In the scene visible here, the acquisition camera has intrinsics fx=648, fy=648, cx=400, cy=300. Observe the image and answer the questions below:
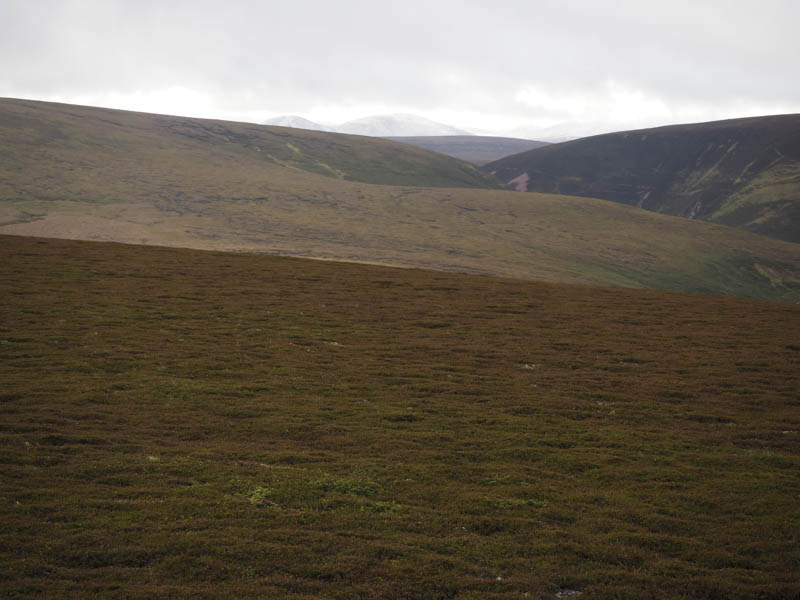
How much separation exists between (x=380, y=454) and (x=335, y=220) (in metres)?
109

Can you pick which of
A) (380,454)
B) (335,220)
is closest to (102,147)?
(335,220)

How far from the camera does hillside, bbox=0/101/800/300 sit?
97438 mm

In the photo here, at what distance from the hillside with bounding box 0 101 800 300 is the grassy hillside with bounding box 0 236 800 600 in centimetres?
5966

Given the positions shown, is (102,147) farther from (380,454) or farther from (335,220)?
(380,454)

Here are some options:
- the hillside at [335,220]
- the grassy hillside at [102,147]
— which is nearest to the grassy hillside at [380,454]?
the hillside at [335,220]

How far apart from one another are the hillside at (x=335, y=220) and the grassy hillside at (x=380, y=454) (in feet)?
196

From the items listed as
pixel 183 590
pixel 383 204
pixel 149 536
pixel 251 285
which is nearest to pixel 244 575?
pixel 183 590

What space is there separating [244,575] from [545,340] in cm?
2079

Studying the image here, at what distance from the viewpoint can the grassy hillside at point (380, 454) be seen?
9.34 metres

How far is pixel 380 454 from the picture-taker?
14305 mm

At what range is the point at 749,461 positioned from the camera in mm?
14836

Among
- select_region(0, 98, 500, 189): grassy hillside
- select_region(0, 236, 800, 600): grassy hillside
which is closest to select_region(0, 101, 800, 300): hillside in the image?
select_region(0, 98, 500, 189): grassy hillside

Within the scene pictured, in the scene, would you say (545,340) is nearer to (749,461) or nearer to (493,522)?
(749,461)

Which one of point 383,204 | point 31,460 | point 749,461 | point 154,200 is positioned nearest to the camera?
point 31,460
